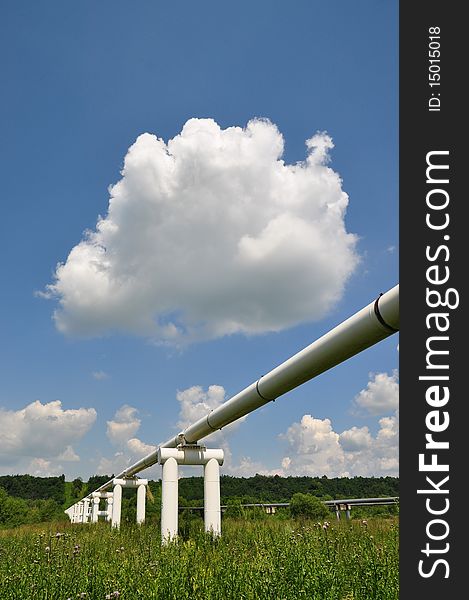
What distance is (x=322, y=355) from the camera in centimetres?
703

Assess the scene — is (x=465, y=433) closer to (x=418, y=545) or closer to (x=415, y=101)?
(x=418, y=545)

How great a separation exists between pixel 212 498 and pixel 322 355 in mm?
6692

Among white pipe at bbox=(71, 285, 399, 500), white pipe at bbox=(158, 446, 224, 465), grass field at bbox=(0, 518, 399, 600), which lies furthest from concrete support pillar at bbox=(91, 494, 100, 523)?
grass field at bbox=(0, 518, 399, 600)

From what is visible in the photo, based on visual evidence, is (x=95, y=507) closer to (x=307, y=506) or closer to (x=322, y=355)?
(x=307, y=506)

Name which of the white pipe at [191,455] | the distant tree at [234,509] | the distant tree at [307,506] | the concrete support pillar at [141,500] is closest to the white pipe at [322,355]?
the white pipe at [191,455]

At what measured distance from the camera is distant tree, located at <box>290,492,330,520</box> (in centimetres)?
1851

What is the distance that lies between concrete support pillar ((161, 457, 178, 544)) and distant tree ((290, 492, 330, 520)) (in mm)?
7435

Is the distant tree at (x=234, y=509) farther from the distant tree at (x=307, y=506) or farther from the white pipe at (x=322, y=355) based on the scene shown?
the white pipe at (x=322, y=355)

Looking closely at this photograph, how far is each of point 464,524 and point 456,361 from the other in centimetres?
96

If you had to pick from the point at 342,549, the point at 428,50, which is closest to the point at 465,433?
the point at 428,50

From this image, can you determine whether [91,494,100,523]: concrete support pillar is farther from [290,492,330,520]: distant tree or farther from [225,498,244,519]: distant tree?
[290,492,330,520]: distant tree

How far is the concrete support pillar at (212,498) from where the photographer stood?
39.7 ft

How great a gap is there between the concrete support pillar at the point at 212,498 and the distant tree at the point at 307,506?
6897 mm

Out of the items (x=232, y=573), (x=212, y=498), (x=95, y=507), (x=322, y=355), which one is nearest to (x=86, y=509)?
(x=95, y=507)
